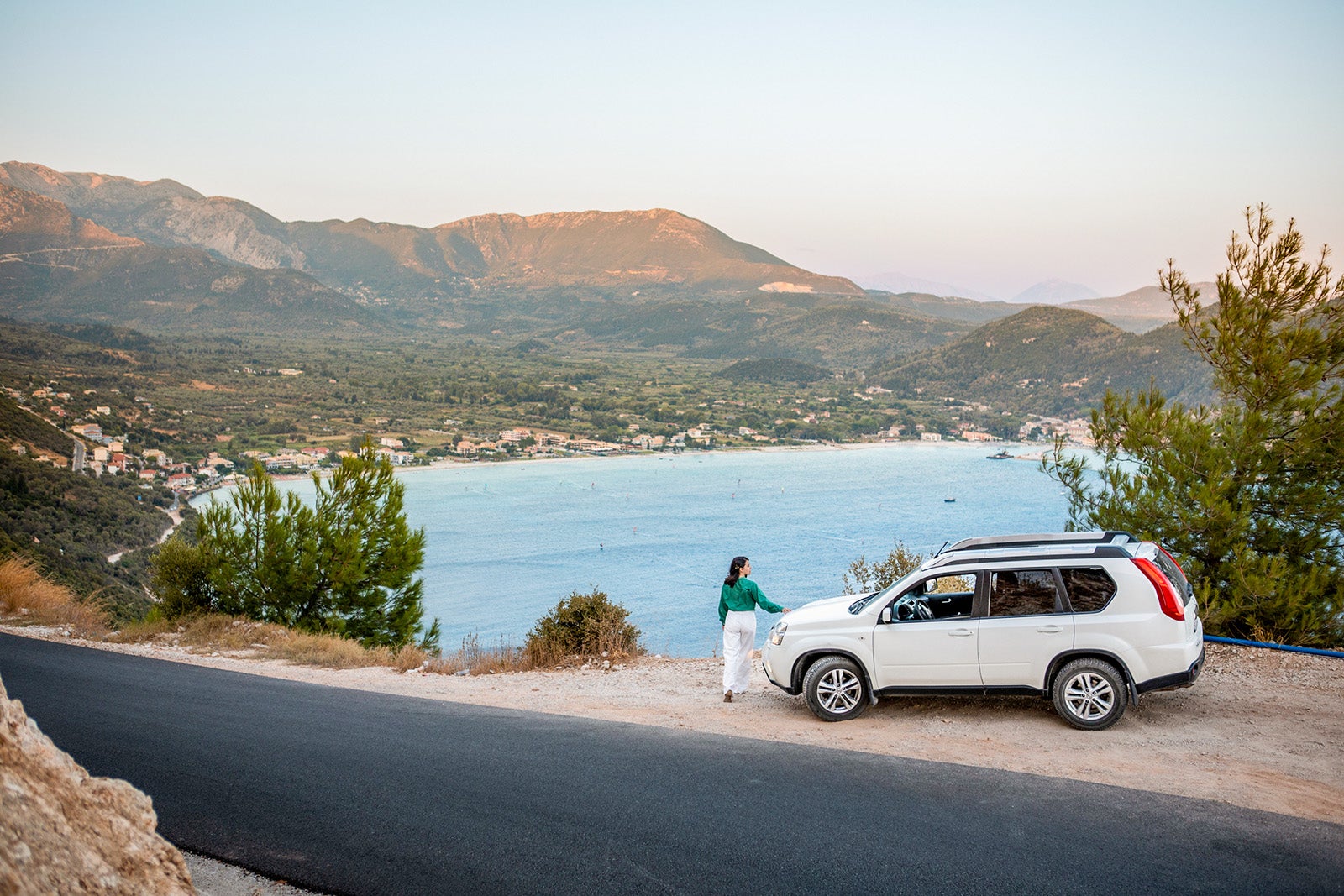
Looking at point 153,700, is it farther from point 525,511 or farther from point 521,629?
point 525,511

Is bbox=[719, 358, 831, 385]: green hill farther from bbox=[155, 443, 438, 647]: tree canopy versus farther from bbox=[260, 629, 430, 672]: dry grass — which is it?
bbox=[260, 629, 430, 672]: dry grass

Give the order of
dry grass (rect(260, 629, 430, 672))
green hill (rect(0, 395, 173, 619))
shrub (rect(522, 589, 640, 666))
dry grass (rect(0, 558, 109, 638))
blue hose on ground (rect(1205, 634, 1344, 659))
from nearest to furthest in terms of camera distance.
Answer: blue hose on ground (rect(1205, 634, 1344, 659)) < shrub (rect(522, 589, 640, 666)) < dry grass (rect(260, 629, 430, 672)) < dry grass (rect(0, 558, 109, 638)) < green hill (rect(0, 395, 173, 619))

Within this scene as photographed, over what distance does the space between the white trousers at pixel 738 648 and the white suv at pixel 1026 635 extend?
925mm

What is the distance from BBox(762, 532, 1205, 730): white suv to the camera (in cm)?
682

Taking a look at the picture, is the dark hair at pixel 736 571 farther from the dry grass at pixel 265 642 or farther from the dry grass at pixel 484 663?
the dry grass at pixel 265 642

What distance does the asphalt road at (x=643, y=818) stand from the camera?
429 cm

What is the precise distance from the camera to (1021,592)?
7.15 meters

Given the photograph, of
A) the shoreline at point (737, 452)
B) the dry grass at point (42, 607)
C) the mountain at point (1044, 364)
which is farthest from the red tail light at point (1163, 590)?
the mountain at point (1044, 364)

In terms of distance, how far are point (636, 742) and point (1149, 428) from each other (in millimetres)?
8112

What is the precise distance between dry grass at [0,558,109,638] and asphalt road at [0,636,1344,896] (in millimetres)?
8494

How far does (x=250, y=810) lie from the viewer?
5.31 meters

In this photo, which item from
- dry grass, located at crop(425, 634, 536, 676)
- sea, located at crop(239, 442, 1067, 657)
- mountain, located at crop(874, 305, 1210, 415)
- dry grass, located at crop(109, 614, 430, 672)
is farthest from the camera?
mountain, located at crop(874, 305, 1210, 415)

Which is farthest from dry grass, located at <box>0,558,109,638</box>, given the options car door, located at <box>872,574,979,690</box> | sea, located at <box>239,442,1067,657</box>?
→ sea, located at <box>239,442,1067,657</box>

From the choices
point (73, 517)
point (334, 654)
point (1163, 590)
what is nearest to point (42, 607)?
point (334, 654)
